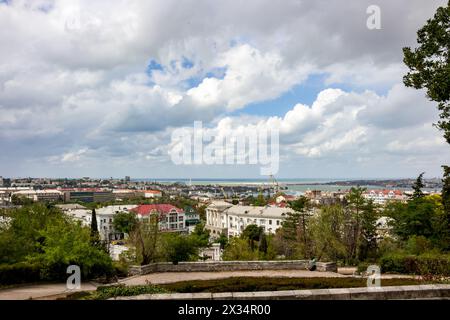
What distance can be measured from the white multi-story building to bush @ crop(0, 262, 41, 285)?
5841 cm

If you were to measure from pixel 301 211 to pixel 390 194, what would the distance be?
141 meters

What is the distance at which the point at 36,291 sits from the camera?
14.3 m

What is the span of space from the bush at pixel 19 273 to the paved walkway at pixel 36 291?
541 millimetres

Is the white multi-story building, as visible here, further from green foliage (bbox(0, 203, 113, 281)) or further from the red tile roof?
green foliage (bbox(0, 203, 113, 281))

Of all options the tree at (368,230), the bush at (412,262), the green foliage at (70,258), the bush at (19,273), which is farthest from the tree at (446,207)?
the bush at (19,273)

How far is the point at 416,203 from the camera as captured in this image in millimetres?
31125

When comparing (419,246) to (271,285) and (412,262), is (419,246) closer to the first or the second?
(412,262)

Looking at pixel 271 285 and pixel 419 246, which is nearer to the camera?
pixel 271 285

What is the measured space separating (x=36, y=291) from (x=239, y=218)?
232ft

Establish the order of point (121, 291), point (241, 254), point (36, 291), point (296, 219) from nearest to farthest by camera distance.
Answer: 1. point (121, 291)
2. point (36, 291)
3. point (241, 254)
4. point (296, 219)

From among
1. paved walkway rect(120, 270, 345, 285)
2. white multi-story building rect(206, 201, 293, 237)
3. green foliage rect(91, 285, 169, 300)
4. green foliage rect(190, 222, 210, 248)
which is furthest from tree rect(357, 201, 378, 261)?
white multi-story building rect(206, 201, 293, 237)

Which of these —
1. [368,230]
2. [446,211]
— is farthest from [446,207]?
[368,230]
